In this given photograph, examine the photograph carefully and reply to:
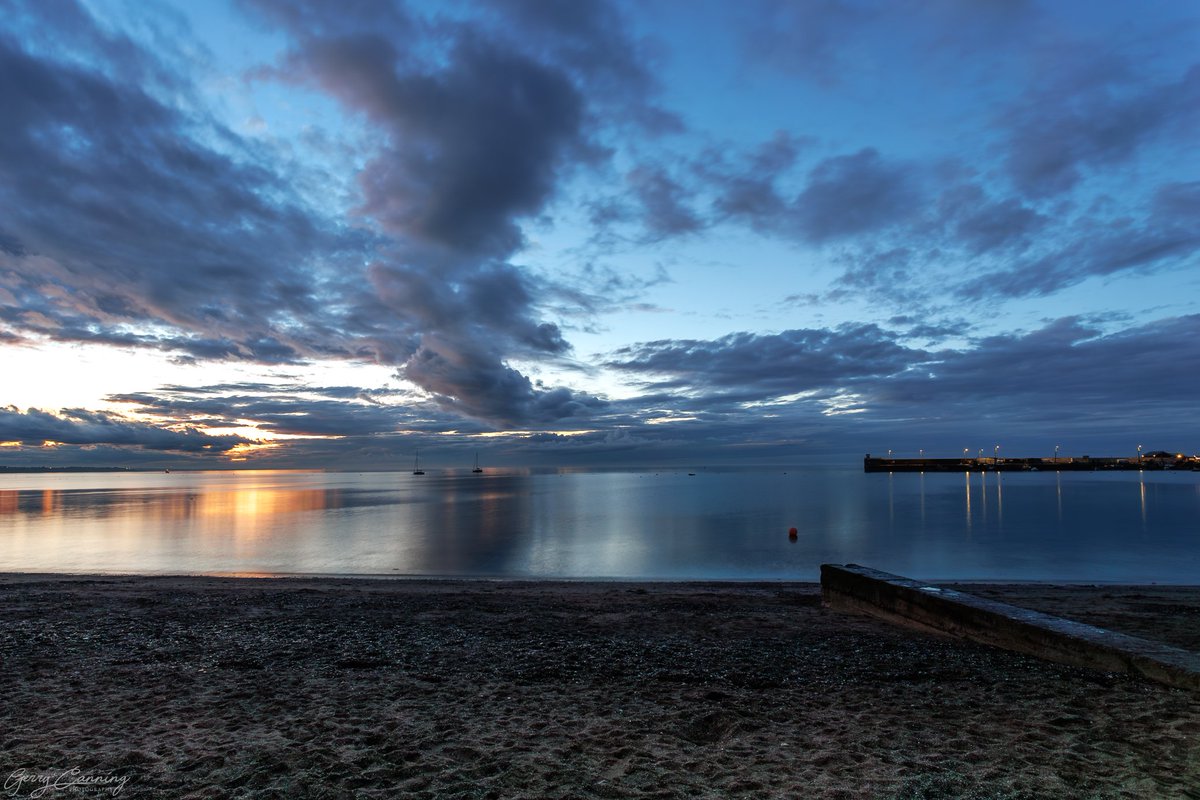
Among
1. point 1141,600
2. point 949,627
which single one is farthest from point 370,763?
point 1141,600

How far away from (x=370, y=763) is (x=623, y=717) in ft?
7.87

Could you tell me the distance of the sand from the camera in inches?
195

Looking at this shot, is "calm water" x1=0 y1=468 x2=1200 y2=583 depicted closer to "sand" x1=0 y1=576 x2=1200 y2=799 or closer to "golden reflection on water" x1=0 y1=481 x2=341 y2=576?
"golden reflection on water" x1=0 y1=481 x2=341 y2=576

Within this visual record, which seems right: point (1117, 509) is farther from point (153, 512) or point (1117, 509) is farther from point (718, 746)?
point (153, 512)

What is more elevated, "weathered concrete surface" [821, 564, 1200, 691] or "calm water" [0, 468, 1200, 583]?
"weathered concrete surface" [821, 564, 1200, 691]

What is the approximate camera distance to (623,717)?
21.0ft
